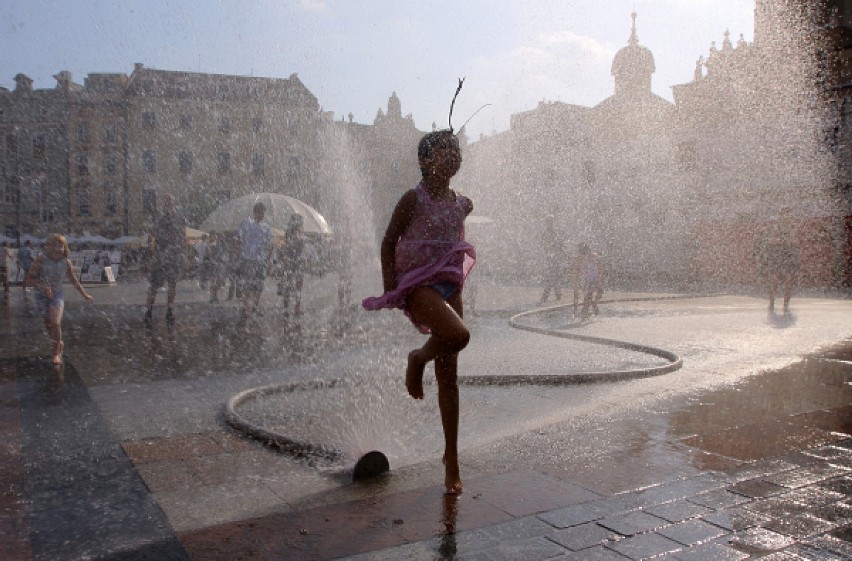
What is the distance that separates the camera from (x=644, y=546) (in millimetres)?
2701

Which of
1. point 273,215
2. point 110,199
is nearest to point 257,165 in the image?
point 110,199

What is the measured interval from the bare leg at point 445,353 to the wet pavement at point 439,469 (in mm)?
186

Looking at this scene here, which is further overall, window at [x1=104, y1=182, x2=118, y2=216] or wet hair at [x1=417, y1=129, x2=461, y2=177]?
Answer: window at [x1=104, y1=182, x2=118, y2=216]

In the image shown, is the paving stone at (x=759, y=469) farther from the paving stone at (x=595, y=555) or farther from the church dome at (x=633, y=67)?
the church dome at (x=633, y=67)

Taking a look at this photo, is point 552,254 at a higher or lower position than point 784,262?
higher

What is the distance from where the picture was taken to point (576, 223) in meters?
45.0

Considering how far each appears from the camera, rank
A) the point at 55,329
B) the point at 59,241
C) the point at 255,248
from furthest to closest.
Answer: the point at 255,248, the point at 59,241, the point at 55,329

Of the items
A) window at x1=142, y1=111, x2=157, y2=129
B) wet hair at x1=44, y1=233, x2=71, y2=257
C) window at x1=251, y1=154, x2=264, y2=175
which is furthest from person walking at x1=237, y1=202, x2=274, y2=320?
window at x1=251, y1=154, x2=264, y2=175

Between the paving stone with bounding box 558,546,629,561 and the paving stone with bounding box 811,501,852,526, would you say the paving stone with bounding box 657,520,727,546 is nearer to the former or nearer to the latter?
the paving stone with bounding box 558,546,629,561

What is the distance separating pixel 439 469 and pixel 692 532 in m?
1.33

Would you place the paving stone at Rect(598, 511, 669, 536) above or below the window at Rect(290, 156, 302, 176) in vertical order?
below

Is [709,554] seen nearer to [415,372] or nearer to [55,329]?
[415,372]

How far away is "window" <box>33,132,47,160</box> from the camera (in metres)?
57.9

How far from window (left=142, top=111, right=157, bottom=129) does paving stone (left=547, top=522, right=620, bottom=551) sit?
5723cm
